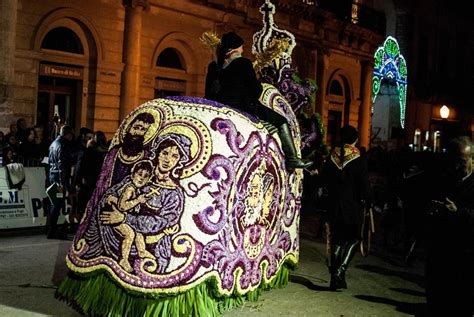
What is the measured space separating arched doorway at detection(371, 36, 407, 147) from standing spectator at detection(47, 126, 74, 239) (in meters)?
24.7

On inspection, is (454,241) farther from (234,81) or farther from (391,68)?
(391,68)

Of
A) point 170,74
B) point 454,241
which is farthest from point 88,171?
point 170,74

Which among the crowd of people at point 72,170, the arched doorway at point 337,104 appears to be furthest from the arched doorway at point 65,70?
the arched doorway at point 337,104

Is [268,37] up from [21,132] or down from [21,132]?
up

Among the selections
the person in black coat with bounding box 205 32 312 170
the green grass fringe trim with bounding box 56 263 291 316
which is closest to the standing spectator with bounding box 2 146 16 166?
the person in black coat with bounding box 205 32 312 170

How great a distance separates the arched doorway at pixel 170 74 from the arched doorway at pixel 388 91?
1384cm

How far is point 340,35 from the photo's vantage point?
107ft

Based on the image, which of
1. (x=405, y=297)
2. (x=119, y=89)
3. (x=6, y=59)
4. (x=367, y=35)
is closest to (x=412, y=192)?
(x=405, y=297)

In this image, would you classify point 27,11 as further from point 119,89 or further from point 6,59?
point 119,89

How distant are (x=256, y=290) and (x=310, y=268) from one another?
322cm

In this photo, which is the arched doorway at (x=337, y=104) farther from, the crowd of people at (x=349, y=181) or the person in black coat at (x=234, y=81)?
the person in black coat at (x=234, y=81)

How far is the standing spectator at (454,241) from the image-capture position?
5184 mm

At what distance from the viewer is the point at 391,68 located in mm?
35281

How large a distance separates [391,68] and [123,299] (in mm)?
32065
